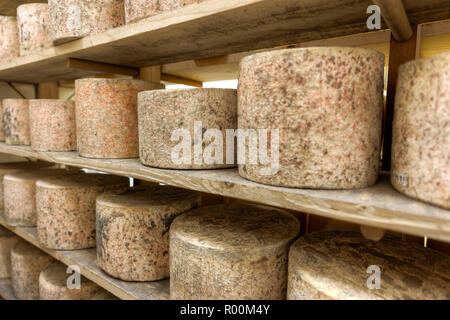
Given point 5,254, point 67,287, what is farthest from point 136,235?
point 5,254

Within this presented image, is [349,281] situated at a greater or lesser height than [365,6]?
lesser

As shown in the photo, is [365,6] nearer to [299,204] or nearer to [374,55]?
[374,55]

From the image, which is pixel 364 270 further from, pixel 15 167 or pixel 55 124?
pixel 15 167

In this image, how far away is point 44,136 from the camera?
158 cm

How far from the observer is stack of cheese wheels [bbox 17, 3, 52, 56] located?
1.55m

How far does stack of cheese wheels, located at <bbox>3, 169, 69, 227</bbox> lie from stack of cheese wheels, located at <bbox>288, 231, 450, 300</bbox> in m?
1.55

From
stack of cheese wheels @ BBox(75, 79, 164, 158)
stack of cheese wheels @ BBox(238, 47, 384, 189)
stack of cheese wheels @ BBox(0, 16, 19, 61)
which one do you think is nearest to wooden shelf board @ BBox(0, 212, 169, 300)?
stack of cheese wheels @ BBox(75, 79, 164, 158)

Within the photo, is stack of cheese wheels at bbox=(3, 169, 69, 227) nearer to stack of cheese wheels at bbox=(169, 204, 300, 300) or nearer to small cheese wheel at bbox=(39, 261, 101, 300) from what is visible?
small cheese wheel at bbox=(39, 261, 101, 300)

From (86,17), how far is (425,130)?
1261 mm

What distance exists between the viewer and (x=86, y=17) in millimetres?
1237

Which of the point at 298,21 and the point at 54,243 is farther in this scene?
the point at 54,243

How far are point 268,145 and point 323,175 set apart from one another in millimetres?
152

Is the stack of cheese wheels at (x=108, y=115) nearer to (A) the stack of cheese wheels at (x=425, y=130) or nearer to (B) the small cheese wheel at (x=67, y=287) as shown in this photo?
(B) the small cheese wheel at (x=67, y=287)

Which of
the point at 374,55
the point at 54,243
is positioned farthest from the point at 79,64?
the point at 374,55
